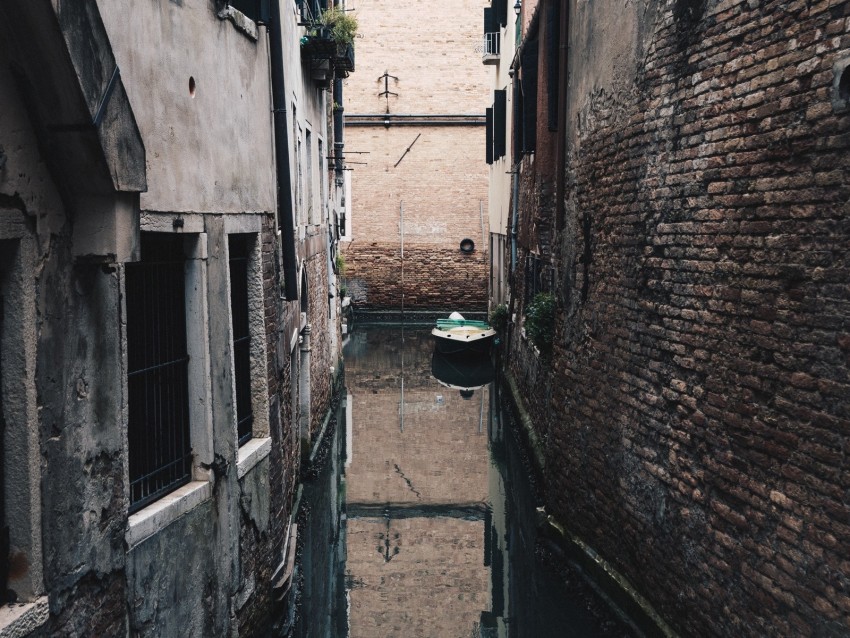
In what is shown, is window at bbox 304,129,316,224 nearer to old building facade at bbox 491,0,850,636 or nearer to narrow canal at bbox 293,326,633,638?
narrow canal at bbox 293,326,633,638

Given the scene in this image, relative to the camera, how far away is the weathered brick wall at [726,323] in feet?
13.7

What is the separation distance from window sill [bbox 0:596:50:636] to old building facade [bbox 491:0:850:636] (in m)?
Result: 3.23

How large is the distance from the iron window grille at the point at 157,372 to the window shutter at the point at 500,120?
1270 cm

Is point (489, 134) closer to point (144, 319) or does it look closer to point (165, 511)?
point (144, 319)

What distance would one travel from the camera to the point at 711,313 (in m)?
5.25

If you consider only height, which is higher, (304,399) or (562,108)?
(562,108)

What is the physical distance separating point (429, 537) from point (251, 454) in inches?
149

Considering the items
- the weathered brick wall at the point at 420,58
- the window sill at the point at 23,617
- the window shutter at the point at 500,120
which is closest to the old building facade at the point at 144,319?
the window sill at the point at 23,617

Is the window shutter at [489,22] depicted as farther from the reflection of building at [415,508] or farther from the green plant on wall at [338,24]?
the green plant on wall at [338,24]

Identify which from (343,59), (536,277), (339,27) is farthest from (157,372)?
(536,277)

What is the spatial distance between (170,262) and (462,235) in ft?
69.5

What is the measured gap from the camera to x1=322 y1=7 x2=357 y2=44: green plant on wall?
11.4 metres

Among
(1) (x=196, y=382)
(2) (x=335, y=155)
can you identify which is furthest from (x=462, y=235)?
(1) (x=196, y=382)

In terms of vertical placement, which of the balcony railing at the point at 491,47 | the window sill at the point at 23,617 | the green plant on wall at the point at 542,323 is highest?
the balcony railing at the point at 491,47
